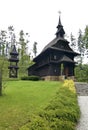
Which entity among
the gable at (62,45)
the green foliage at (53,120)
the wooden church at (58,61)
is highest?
the gable at (62,45)

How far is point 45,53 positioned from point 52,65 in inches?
129

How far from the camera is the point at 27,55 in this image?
2512 inches

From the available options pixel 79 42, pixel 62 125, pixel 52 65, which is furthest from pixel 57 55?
pixel 62 125

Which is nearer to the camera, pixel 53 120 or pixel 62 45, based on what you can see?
pixel 53 120

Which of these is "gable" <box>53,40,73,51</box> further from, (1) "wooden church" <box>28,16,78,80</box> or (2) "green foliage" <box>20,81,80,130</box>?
(2) "green foliage" <box>20,81,80,130</box>

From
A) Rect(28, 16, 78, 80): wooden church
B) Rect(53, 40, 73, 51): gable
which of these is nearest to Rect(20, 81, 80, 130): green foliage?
Rect(28, 16, 78, 80): wooden church

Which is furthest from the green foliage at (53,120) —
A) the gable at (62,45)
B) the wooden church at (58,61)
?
the gable at (62,45)

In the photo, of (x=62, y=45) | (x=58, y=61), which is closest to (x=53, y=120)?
(x=58, y=61)

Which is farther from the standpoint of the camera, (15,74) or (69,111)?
(15,74)

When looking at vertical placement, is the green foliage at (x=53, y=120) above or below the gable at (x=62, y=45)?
below

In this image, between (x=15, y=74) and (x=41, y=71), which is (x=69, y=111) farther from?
(x=41, y=71)

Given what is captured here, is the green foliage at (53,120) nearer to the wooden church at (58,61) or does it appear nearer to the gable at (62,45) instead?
the wooden church at (58,61)

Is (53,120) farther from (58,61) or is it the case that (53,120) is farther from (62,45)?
(62,45)

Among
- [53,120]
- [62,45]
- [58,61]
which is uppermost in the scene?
[62,45]
